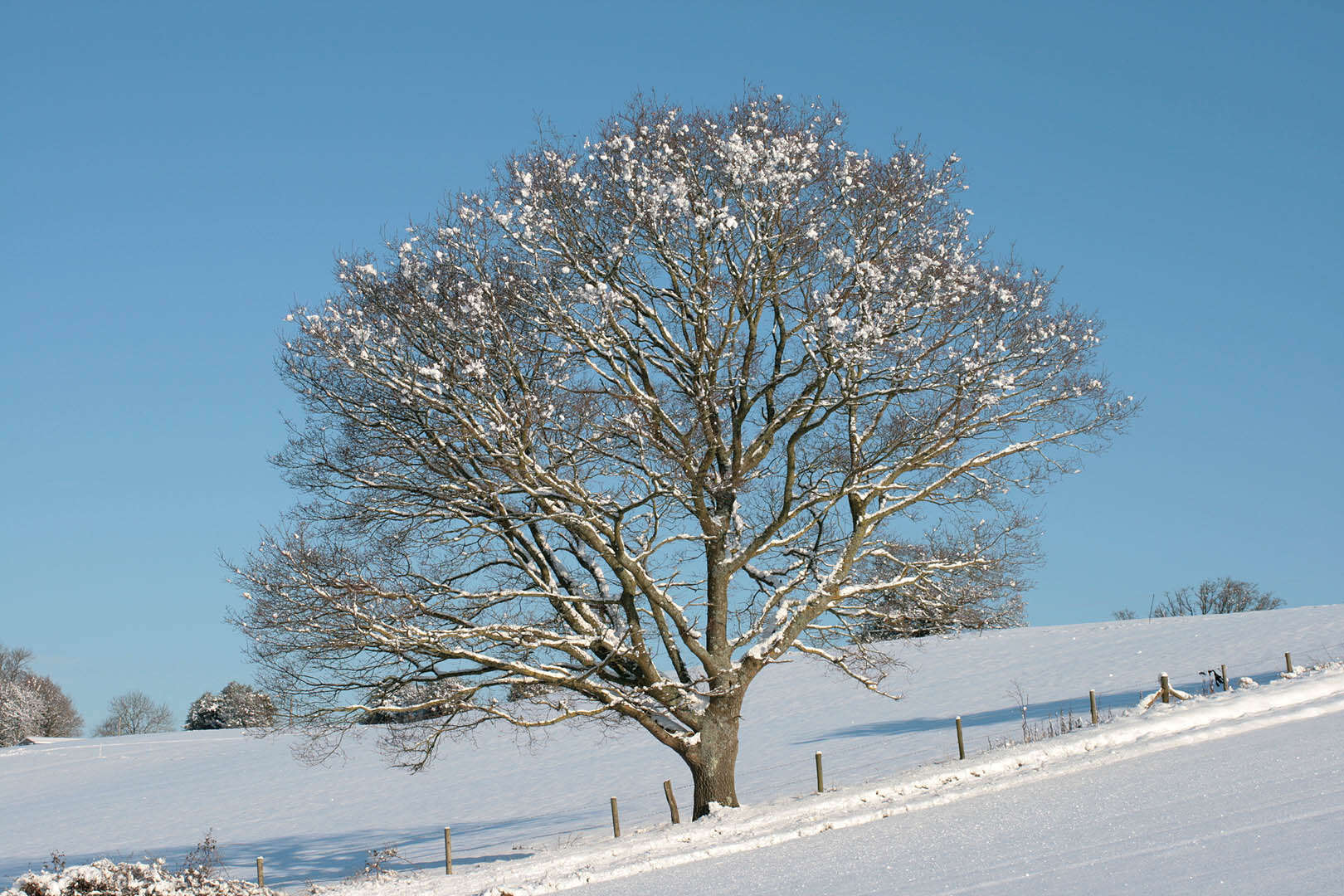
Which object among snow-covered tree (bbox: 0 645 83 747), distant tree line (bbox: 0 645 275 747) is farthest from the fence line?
snow-covered tree (bbox: 0 645 83 747)

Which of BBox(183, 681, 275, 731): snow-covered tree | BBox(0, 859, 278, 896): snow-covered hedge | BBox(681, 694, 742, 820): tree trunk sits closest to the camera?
BBox(0, 859, 278, 896): snow-covered hedge

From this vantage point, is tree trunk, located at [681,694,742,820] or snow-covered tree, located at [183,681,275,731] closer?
tree trunk, located at [681,694,742,820]

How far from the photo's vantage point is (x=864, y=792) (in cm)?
1667

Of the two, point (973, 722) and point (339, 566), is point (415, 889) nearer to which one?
point (339, 566)

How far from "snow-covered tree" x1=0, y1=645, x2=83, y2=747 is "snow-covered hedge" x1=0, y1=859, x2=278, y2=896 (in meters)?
77.0

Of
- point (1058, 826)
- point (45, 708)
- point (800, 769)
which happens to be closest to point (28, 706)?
point (45, 708)

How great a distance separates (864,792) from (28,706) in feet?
291

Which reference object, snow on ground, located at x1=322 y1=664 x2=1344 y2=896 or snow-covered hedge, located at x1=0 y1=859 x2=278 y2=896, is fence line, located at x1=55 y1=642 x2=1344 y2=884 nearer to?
snow on ground, located at x1=322 y1=664 x2=1344 y2=896

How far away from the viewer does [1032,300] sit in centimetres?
1752

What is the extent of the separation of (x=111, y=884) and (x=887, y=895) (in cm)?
1155

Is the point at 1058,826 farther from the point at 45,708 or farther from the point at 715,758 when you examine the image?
the point at 45,708

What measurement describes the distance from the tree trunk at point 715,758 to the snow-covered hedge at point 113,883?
730 cm

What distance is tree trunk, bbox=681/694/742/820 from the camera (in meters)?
17.6

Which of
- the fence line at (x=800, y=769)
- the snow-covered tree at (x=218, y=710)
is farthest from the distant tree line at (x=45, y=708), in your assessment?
the fence line at (x=800, y=769)
